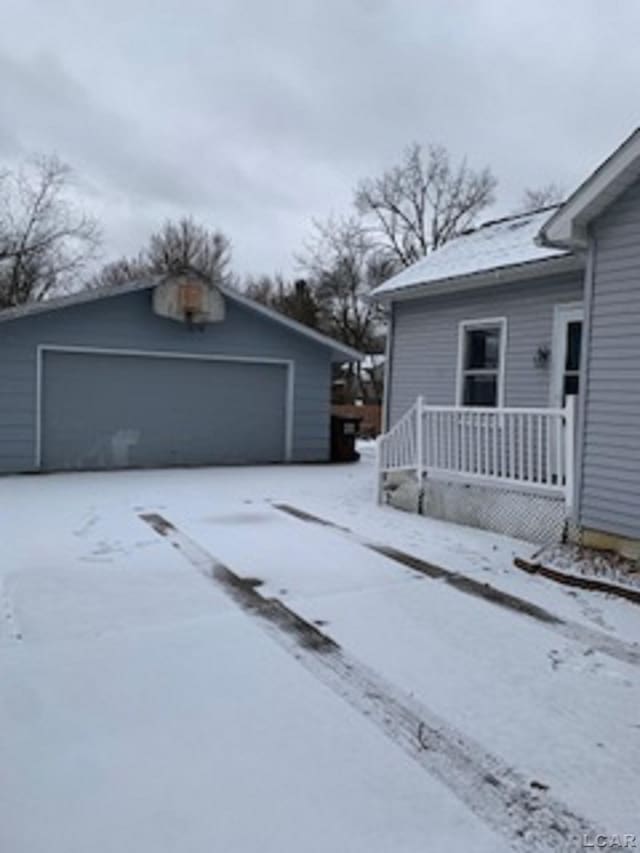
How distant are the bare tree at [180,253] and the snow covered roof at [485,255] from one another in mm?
20516

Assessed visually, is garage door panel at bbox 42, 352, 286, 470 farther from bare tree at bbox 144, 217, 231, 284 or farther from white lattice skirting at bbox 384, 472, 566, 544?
bare tree at bbox 144, 217, 231, 284

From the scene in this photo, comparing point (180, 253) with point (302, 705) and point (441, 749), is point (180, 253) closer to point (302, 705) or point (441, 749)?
point (302, 705)

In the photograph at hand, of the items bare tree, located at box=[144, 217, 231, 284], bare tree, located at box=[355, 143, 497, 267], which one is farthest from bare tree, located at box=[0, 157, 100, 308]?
bare tree, located at box=[355, 143, 497, 267]

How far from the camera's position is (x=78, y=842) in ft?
6.67

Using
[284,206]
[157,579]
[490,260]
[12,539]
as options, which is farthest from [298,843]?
[284,206]

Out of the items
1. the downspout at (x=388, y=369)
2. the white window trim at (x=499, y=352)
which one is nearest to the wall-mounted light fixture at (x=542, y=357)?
the white window trim at (x=499, y=352)

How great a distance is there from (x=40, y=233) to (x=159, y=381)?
18546 mm

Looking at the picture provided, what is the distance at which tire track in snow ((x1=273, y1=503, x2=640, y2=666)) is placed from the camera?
373cm

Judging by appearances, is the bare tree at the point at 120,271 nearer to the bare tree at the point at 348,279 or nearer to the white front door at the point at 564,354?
the bare tree at the point at 348,279

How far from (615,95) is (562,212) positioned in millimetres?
13670

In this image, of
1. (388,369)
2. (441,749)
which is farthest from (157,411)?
(441,749)

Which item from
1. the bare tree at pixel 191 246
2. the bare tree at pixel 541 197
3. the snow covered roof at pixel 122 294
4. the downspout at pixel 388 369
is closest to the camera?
the snow covered roof at pixel 122 294

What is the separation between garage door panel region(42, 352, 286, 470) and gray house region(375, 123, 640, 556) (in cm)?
302

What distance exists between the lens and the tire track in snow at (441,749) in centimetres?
216
